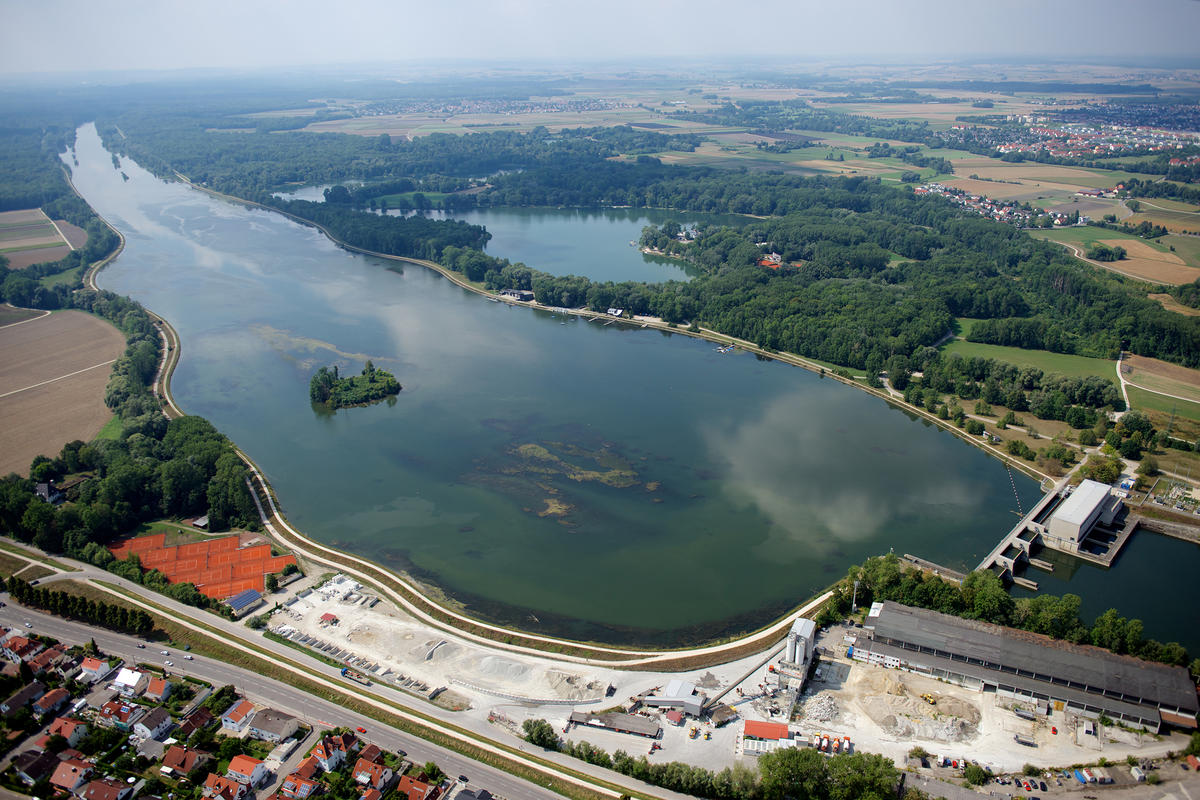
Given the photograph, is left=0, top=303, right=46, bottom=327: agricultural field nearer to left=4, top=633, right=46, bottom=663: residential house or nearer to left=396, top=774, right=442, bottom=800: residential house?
left=4, top=633, right=46, bottom=663: residential house

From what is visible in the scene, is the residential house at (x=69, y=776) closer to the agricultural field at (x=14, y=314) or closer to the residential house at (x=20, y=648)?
the residential house at (x=20, y=648)

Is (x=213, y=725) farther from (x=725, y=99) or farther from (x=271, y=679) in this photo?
(x=725, y=99)

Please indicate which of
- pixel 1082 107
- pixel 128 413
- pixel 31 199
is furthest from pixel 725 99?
pixel 128 413

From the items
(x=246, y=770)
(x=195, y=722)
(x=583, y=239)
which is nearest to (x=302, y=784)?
(x=246, y=770)

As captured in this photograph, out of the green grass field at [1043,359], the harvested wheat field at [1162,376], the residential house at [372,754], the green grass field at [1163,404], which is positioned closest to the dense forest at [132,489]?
the residential house at [372,754]

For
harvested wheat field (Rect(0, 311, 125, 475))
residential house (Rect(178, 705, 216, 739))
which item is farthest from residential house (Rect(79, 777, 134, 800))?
harvested wheat field (Rect(0, 311, 125, 475))

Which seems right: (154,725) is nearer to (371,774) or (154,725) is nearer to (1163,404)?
(371,774)
